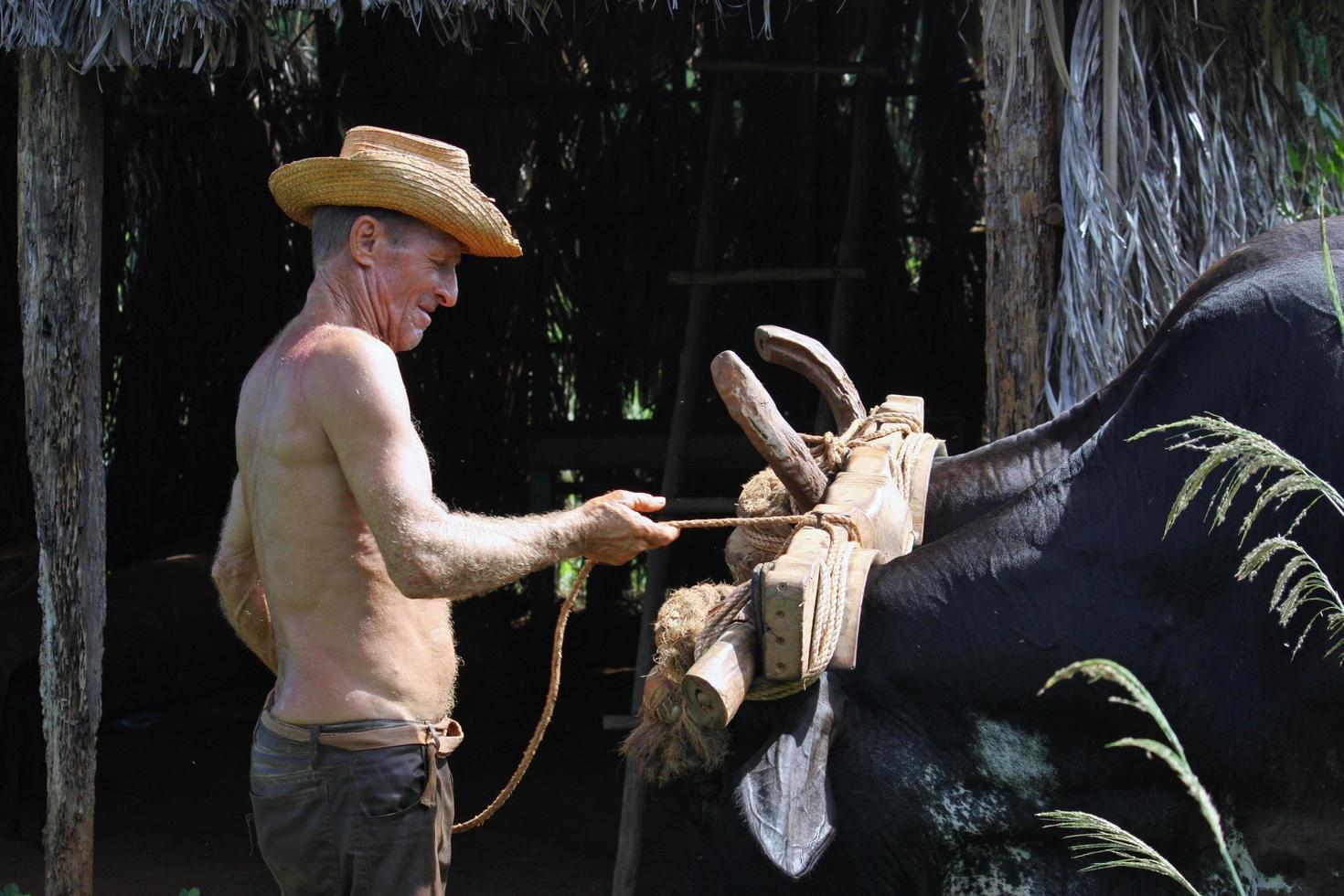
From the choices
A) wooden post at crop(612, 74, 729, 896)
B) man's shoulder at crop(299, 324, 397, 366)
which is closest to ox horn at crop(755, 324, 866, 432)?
man's shoulder at crop(299, 324, 397, 366)

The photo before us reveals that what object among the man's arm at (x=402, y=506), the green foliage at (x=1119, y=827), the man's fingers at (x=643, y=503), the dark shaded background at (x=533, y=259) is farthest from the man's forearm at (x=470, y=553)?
the dark shaded background at (x=533, y=259)

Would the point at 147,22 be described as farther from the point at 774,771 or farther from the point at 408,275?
the point at 774,771

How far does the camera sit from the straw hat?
92.3 inches

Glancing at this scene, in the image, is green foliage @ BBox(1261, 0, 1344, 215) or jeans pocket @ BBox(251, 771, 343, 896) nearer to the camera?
jeans pocket @ BBox(251, 771, 343, 896)

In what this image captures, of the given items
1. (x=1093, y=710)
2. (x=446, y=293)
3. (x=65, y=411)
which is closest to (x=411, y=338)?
(x=446, y=293)

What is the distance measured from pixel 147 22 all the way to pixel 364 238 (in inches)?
77.6

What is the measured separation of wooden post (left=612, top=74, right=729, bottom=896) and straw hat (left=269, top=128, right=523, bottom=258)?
93.3 inches

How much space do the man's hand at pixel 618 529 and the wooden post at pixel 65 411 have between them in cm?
248

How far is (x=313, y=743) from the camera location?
2330 millimetres

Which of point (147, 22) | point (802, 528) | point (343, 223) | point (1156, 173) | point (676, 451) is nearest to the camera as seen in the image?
point (802, 528)

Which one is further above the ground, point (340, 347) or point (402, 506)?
point (340, 347)

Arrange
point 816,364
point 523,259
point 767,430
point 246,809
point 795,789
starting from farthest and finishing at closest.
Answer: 1. point 523,259
2. point 246,809
3. point 816,364
4. point 767,430
5. point 795,789

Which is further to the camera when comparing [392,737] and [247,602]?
[247,602]

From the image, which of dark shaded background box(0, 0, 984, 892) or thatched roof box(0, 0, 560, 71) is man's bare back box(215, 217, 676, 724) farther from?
dark shaded background box(0, 0, 984, 892)
